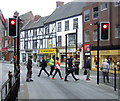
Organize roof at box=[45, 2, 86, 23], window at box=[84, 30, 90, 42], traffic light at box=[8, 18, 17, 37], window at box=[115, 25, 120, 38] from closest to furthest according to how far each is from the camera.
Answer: traffic light at box=[8, 18, 17, 37] < window at box=[115, 25, 120, 38] < window at box=[84, 30, 90, 42] < roof at box=[45, 2, 86, 23]

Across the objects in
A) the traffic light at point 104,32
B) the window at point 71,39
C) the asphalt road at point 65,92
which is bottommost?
the asphalt road at point 65,92

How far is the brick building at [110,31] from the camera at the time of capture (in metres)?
23.2

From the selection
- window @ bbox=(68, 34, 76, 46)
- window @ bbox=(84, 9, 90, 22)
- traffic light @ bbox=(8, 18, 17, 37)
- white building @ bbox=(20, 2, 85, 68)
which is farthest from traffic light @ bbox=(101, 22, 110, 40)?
window @ bbox=(68, 34, 76, 46)

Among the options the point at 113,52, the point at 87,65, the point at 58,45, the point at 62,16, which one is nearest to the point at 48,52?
the point at 58,45

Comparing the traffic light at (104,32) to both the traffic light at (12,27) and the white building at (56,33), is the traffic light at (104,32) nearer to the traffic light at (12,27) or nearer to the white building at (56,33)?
the traffic light at (12,27)

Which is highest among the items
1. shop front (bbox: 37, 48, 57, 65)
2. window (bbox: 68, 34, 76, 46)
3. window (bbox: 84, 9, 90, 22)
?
window (bbox: 84, 9, 90, 22)

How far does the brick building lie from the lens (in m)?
23.2

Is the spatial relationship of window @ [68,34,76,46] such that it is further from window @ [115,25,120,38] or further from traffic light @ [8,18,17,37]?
traffic light @ [8,18,17,37]

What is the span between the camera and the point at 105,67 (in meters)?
13.6

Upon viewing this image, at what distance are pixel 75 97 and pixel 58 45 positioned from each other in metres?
28.7

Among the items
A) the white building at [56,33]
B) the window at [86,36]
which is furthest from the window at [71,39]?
the window at [86,36]

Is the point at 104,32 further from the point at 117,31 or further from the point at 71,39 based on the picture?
the point at 71,39

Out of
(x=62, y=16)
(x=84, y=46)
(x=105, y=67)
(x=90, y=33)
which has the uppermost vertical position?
(x=62, y=16)

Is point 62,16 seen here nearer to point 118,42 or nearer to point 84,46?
point 84,46
